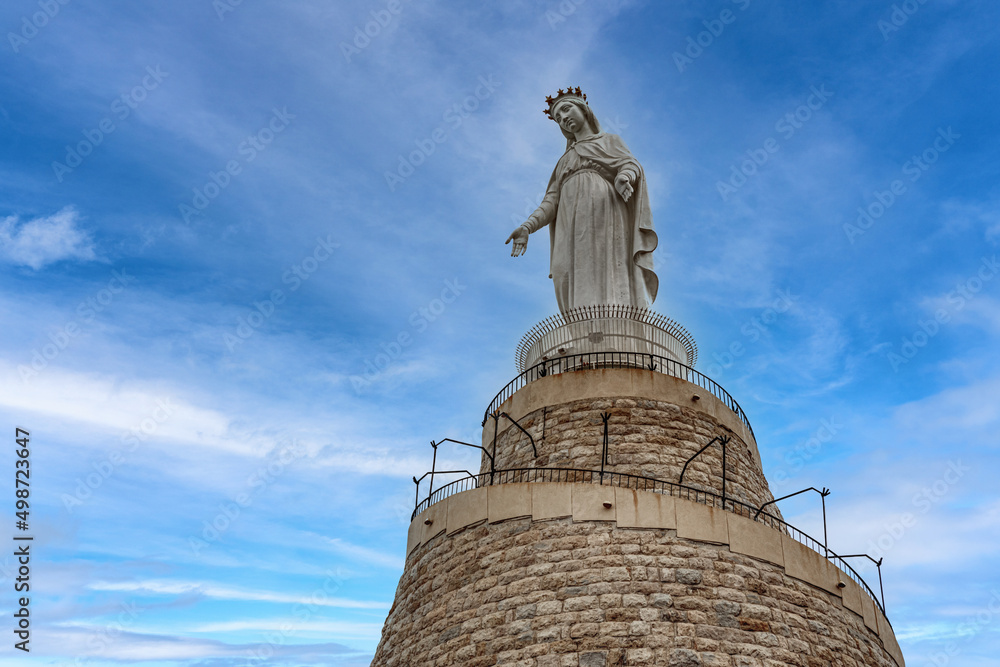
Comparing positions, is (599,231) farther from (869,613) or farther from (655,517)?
(869,613)

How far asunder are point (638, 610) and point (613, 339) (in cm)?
809

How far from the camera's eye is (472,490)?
14.9m

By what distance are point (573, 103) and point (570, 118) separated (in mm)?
550

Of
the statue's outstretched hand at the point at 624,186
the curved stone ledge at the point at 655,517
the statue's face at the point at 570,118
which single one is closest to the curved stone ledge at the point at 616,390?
the curved stone ledge at the point at 655,517

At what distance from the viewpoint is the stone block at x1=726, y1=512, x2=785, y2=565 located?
1371 cm

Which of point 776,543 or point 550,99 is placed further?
point 550,99

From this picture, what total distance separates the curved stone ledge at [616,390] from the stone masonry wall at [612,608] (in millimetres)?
4403

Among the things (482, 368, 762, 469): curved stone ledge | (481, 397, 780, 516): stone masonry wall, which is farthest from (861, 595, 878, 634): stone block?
(482, 368, 762, 469): curved stone ledge

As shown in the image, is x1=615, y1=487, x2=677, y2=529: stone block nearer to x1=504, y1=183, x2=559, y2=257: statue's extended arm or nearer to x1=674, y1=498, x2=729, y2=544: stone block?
x1=674, y1=498, x2=729, y2=544: stone block

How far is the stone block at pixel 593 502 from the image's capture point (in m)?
13.6

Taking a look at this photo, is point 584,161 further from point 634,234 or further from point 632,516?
point 632,516

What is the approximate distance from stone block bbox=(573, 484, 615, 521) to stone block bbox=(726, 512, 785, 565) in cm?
201

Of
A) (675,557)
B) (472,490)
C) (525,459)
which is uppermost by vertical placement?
(525,459)

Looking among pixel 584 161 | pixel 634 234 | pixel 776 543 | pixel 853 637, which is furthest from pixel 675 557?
pixel 584 161
